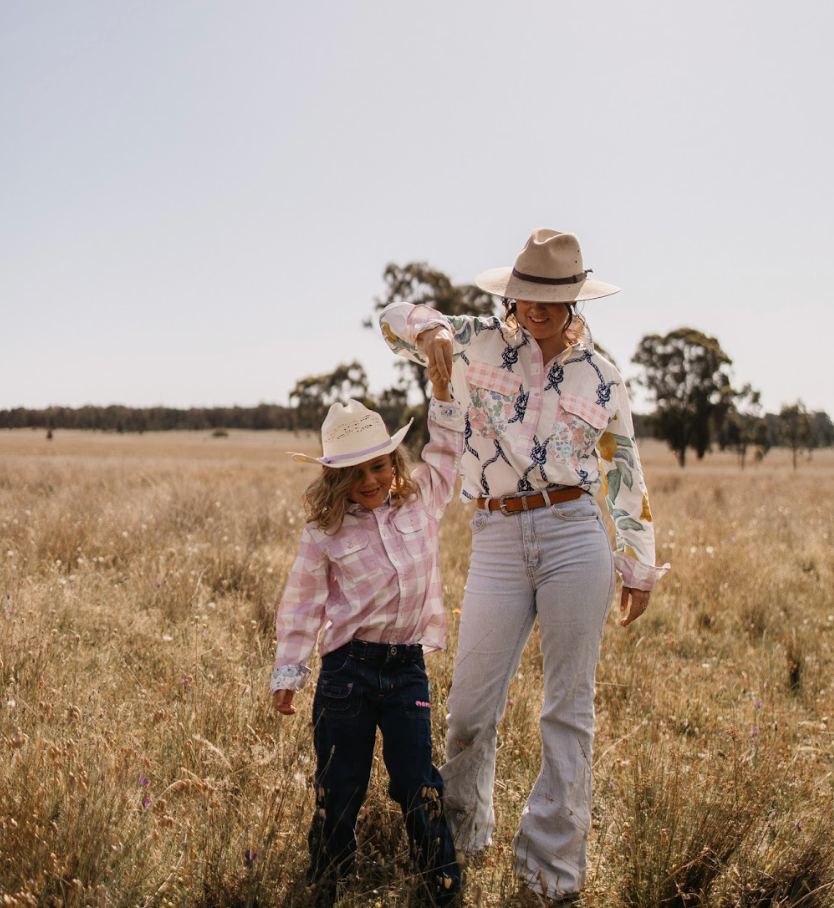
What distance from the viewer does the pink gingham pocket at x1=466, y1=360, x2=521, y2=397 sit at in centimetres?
275

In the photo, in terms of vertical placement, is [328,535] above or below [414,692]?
above

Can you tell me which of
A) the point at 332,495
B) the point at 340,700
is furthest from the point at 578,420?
the point at 340,700

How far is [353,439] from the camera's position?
2543mm

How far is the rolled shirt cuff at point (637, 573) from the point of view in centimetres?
284

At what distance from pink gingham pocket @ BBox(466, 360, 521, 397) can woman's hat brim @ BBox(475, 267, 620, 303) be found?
0.26 m

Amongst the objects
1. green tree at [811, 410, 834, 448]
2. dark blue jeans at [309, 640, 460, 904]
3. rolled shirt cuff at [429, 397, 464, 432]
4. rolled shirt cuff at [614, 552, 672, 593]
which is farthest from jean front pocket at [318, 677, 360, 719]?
green tree at [811, 410, 834, 448]

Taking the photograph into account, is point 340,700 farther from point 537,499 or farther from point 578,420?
point 578,420

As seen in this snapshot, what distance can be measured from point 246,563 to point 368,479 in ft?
13.4

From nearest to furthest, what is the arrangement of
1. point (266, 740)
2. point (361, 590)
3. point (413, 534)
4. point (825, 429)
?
point (361, 590)
point (413, 534)
point (266, 740)
point (825, 429)

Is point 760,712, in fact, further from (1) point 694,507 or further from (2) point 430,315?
(1) point 694,507

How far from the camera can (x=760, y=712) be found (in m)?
4.05

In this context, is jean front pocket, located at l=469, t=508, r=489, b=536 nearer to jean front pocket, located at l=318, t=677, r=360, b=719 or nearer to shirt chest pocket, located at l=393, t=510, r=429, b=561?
shirt chest pocket, located at l=393, t=510, r=429, b=561

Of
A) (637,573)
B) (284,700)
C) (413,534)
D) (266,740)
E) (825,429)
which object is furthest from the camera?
(825,429)

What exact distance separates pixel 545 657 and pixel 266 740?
1.21 metres
